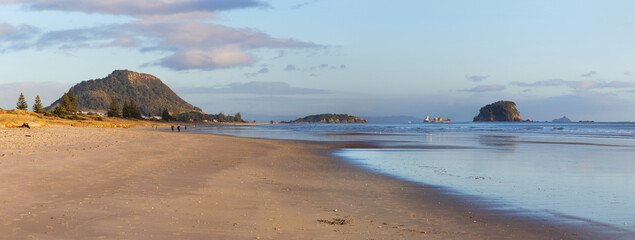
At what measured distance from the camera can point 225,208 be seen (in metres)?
10.3

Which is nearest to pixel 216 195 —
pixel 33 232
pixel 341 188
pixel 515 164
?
pixel 341 188

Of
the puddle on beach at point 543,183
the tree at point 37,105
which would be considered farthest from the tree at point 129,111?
the puddle on beach at point 543,183

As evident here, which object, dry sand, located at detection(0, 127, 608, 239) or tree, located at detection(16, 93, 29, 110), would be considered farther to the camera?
tree, located at detection(16, 93, 29, 110)

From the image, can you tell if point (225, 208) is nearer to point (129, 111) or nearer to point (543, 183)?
point (543, 183)

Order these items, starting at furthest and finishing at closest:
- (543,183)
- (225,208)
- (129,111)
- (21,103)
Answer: (129,111) < (21,103) < (543,183) < (225,208)

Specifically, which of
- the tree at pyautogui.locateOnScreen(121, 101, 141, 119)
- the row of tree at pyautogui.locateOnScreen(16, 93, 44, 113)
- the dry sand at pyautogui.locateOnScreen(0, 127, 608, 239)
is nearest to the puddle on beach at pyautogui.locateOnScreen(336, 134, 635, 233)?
the dry sand at pyautogui.locateOnScreen(0, 127, 608, 239)

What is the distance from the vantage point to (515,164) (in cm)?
2200

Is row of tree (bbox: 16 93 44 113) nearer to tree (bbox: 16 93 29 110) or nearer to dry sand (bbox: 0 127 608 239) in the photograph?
tree (bbox: 16 93 29 110)

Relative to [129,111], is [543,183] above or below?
below

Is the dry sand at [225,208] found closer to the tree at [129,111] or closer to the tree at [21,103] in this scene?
the tree at [21,103]

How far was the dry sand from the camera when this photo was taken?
8.12 metres

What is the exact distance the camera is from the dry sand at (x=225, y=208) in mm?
8123

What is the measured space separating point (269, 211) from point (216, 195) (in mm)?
2609

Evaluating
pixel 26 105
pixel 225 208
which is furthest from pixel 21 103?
pixel 225 208
